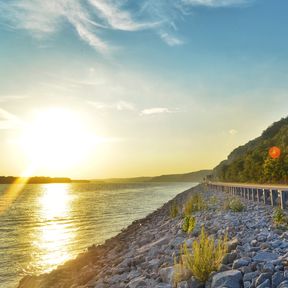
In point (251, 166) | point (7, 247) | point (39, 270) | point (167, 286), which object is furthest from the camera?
point (251, 166)

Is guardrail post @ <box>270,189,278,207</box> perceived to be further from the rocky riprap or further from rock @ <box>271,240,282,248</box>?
rock @ <box>271,240,282,248</box>

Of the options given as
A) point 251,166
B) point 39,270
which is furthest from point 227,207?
point 251,166

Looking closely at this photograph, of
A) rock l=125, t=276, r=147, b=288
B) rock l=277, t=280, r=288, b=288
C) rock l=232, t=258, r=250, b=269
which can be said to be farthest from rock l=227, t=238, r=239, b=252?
rock l=277, t=280, r=288, b=288

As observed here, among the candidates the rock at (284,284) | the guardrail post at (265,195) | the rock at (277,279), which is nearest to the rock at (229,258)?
the rock at (277,279)

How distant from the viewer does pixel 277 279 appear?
21.1 feet

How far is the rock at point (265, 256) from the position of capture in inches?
299

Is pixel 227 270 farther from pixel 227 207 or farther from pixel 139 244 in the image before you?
pixel 227 207

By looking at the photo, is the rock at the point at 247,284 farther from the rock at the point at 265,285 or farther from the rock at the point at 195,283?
the rock at the point at 195,283

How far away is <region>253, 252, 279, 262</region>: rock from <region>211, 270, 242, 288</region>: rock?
0.94 metres

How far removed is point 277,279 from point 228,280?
2.76 feet

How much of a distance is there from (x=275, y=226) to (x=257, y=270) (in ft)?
16.1

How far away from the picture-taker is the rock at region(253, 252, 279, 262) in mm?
7596

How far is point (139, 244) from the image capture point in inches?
614

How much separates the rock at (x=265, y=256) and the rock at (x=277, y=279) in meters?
1.00
